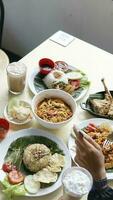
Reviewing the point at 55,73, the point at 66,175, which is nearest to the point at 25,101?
the point at 55,73

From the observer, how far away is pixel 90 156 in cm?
135

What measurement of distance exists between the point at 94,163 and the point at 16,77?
0.53 meters

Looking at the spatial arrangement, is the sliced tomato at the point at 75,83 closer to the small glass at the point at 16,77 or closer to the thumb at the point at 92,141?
the small glass at the point at 16,77

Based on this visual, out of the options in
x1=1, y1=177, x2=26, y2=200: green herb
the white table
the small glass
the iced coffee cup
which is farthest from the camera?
the white table

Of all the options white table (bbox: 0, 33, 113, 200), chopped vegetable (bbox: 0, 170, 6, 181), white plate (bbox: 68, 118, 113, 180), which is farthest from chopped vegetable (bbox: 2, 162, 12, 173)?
white table (bbox: 0, 33, 113, 200)

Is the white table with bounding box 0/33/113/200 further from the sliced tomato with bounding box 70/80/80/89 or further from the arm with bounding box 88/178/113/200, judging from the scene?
the arm with bounding box 88/178/113/200

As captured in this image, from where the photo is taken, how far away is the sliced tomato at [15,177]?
52.0 inches

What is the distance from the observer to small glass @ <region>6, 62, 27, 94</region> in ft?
5.37

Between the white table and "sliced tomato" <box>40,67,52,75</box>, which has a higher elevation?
"sliced tomato" <box>40,67,52,75</box>

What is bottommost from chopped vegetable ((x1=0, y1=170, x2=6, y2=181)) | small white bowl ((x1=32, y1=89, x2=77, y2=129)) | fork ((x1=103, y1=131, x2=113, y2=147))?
chopped vegetable ((x1=0, y1=170, x2=6, y2=181))

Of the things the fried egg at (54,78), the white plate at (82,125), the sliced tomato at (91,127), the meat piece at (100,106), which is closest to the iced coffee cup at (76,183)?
the white plate at (82,125)

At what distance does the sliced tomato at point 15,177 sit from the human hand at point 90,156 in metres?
0.21

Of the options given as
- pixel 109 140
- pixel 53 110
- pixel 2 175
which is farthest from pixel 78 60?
pixel 2 175

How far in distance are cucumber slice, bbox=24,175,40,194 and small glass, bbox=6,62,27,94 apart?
465 millimetres
